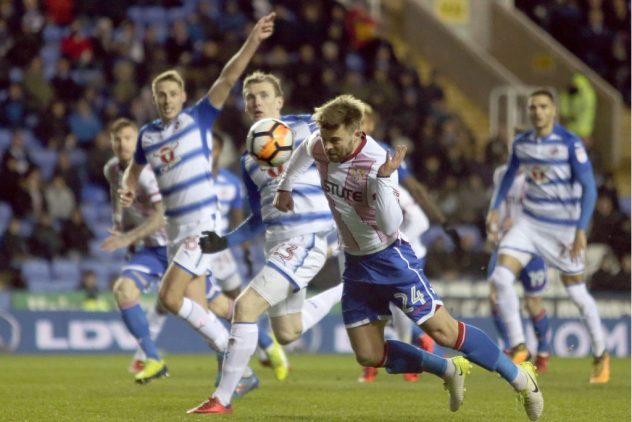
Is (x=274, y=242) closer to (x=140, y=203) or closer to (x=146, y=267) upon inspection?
(x=146, y=267)

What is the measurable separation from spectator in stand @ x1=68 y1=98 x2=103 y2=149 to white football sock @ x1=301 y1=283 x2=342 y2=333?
396 inches

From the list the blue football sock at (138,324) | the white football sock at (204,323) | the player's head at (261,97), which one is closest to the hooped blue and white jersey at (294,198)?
the player's head at (261,97)

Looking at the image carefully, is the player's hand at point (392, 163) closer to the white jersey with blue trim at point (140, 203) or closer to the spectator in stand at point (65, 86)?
the white jersey with blue trim at point (140, 203)

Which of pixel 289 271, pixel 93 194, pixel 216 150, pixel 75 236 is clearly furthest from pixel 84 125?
pixel 289 271

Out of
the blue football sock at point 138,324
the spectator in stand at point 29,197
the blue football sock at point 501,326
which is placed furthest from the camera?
the spectator in stand at point 29,197

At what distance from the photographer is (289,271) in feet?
30.0

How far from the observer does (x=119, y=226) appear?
40.7ft

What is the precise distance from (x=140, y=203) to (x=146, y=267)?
0.69 metres

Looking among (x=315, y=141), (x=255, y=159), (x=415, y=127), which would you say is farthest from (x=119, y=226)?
(x=415, y=127)

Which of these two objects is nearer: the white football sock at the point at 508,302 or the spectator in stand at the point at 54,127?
the white football sock at the point at 508,302

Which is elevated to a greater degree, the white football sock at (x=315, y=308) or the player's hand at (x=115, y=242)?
the player's hand at (x=115, y=242)

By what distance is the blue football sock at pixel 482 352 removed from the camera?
26.7 ft

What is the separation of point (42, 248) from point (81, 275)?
2.09ft

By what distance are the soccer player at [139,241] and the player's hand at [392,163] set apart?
3.89m
